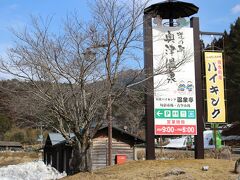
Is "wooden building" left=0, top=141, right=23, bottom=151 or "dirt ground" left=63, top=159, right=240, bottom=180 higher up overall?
"dirt ground" left=63, top=159, right=240, bottom=180

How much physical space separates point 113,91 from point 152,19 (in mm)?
4445

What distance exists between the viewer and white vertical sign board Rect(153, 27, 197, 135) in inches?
639

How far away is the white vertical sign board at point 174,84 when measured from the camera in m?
16.2

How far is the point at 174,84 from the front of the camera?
16.5 m

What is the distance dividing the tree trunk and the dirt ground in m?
0.40

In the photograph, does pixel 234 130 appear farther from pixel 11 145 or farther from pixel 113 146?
pixel 11 145

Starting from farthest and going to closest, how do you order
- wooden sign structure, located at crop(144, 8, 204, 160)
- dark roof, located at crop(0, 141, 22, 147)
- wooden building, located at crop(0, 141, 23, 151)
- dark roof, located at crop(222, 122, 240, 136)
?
dark roof, located at crop(0, 141, 22, 147)
wooden building, located at crop(0, 141, 23, 151)
dark roof, located at crop(222, 122, 240, 136)
wooden sign structure, located at crop(144, 8, 204, 160)

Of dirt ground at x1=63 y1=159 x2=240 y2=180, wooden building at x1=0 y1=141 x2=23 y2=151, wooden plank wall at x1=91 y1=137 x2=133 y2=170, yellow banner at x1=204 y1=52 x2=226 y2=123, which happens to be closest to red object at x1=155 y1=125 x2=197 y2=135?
yellow banner at x1=204 y1=52 x2=226 y2=123

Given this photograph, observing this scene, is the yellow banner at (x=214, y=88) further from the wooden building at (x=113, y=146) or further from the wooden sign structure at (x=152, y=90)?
the wooden building at (x=113, y=146)

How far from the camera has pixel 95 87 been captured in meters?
13.4

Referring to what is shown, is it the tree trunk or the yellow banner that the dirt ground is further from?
the yellow banner

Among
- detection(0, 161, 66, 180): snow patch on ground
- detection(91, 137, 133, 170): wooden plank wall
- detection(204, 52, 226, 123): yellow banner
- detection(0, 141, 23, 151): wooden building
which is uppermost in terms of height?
detection(204, 52, 226, 123): yellow banner

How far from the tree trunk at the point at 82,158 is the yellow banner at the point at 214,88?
6061 millimetres

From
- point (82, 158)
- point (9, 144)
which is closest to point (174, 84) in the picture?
point (82, 158)
